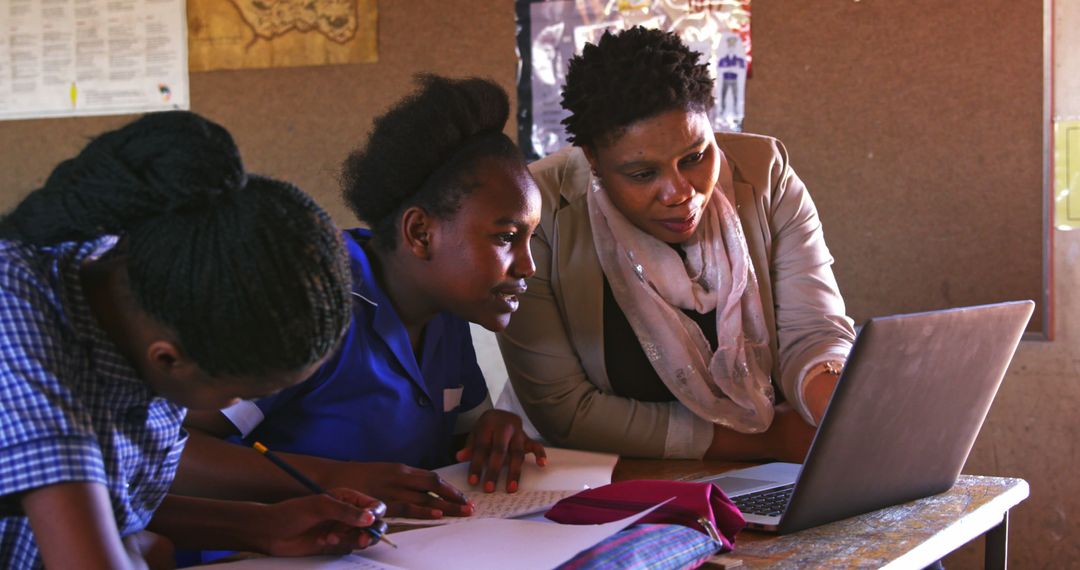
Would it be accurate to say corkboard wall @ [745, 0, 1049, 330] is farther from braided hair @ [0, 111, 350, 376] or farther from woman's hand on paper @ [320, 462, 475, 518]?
braided hair @ [0, 111, 350, 376]

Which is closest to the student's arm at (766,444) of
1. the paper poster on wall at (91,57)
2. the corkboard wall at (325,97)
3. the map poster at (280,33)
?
the corkboard wall at (325,97)

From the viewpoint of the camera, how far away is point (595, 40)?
2697 mm

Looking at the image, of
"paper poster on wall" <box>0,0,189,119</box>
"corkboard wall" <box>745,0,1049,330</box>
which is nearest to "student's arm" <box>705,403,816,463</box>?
"corkboard wall" <box>745,0,1049,330</box>

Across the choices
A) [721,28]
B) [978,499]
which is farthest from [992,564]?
[721,28]

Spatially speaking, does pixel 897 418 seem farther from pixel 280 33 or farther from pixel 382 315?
pixel 280 33

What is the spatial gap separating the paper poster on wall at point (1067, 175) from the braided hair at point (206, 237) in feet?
6.49

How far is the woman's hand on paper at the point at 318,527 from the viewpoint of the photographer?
96 cm

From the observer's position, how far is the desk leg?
4.41ft

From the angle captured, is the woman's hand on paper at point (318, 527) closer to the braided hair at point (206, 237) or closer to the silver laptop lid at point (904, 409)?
the braided hair at point (206, 237)

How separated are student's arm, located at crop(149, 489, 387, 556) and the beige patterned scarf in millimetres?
691

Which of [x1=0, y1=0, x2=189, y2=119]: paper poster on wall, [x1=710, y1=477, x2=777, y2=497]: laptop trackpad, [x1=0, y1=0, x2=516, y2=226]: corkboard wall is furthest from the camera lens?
[x1=0, y1=0, x2=189, y2=119]: paper poster on wall

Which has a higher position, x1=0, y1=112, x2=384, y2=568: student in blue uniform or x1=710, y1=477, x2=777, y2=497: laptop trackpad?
x1=0, y1=112, x2=384, y2=568: student in blue uniform

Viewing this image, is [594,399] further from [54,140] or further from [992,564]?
[54,140]

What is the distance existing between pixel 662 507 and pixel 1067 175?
1.72 meters
